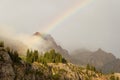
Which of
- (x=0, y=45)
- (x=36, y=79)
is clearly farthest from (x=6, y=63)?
(x=36, y=79)

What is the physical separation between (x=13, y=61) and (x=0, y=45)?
36.4ft

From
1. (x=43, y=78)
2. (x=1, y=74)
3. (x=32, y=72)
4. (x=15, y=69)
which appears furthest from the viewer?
(x=43, y=78)

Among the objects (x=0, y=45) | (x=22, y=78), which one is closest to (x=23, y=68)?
(x=22, y=78)

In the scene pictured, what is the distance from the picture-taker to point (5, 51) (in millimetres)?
160750

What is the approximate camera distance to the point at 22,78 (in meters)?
166

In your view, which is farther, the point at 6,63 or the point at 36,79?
the point at 36,79

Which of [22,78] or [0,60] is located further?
[22,78]

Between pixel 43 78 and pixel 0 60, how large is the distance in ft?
140

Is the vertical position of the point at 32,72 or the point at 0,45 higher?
the point at 0,45

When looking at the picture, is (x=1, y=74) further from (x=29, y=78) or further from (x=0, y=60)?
(x=29, y=78)

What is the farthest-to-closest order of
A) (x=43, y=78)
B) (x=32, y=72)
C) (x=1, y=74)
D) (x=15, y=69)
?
(x=43, y=78), (x=32, y=72), (x=15, y=69), (x=1, y=74)

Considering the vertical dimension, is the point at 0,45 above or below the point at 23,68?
above

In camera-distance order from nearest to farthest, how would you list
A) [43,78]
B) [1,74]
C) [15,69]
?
[1,74]
[15,69]
[43,78]

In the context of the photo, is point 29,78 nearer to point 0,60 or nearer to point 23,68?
point 23,68
